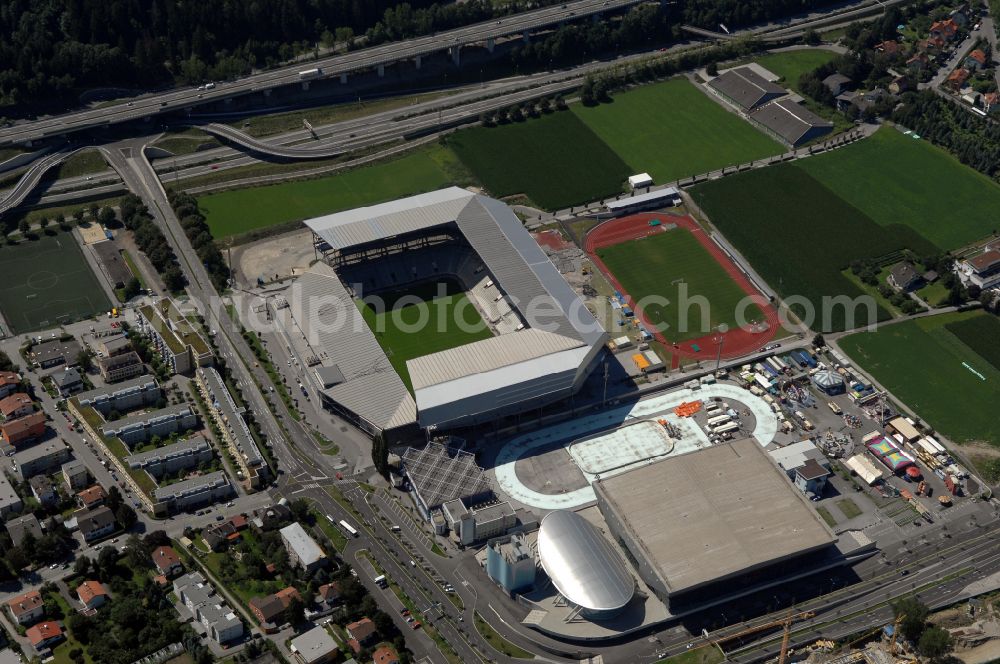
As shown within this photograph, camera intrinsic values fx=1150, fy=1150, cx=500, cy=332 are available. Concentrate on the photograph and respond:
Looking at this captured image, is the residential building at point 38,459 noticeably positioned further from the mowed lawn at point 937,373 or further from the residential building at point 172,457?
the mowed lawn at point 937,373

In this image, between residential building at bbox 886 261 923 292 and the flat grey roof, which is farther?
residential building at bbox 886 261 923 292

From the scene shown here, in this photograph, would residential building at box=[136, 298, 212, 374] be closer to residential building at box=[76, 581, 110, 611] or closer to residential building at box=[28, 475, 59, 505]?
residential building at box=[28, 475, 59, 505]

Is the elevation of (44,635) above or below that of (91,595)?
below

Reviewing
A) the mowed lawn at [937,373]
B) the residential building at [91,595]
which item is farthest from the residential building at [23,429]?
the mowed lawn at [937,373]

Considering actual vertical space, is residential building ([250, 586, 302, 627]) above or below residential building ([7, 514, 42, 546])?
below

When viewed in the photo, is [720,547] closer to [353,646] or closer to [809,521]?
[809,521]

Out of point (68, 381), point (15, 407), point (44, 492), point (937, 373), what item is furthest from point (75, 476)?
point (937, 373)

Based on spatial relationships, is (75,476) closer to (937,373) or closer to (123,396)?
(123,396)

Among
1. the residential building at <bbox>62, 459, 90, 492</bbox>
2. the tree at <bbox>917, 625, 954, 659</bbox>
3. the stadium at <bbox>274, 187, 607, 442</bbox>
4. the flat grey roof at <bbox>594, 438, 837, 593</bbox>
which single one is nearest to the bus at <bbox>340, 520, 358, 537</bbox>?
the stadium at <bbox>274, 187, 607, 442</bbox>
